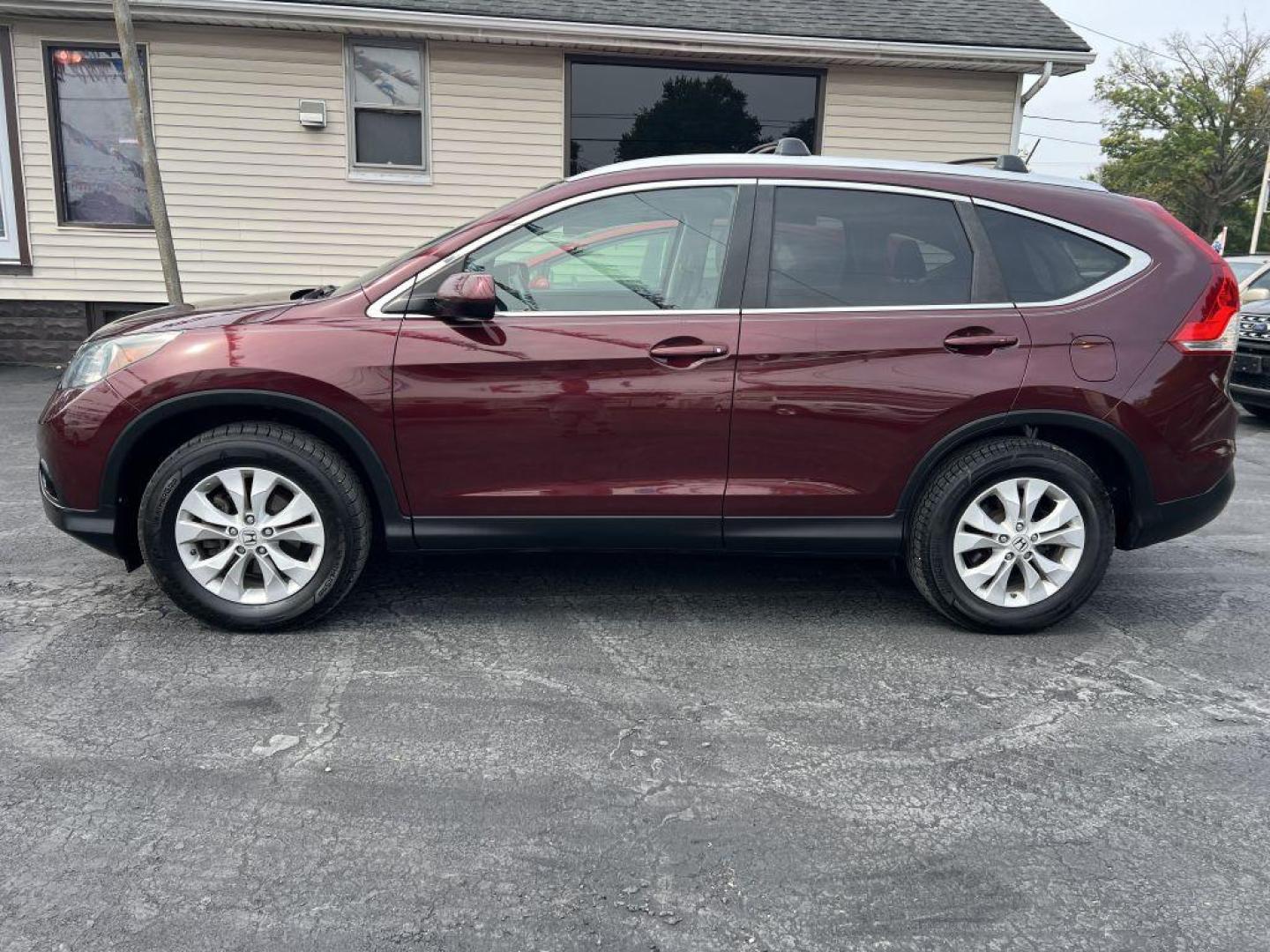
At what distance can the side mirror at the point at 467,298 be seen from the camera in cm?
350

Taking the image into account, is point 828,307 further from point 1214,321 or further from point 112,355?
point 112,355

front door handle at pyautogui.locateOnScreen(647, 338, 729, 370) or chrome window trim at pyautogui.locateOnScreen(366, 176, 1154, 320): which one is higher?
chrome window trim at pyautogui.locateOnScreen(366, 176, 1154, 320)

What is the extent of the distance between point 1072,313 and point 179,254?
31.5 ft

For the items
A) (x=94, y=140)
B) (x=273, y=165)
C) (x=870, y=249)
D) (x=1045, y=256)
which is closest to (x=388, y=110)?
(x=273, y=165)

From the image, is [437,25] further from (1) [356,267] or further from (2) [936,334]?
(2) [936,334]

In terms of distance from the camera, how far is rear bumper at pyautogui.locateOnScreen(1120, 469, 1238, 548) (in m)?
3.90

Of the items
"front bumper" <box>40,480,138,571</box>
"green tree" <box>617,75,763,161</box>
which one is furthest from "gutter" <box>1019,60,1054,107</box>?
"front bumper" <box>40,480,138,571</box>

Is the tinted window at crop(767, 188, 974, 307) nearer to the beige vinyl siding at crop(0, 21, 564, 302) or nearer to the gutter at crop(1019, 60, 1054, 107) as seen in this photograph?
the beige vinyl siding at crop(0, 21, 564, 302)

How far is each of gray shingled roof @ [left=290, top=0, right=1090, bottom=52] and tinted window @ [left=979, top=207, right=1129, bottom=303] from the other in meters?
7.19

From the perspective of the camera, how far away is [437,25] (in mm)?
9758

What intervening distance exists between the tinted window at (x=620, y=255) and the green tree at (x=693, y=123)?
7.73m

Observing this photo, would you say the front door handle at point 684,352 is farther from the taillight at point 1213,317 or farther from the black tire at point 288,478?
the taillight at point 1213,317

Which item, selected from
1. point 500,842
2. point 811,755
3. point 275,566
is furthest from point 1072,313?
point 275,566

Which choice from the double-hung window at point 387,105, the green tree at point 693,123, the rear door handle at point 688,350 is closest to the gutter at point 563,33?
the double-hung window at point 387,105
